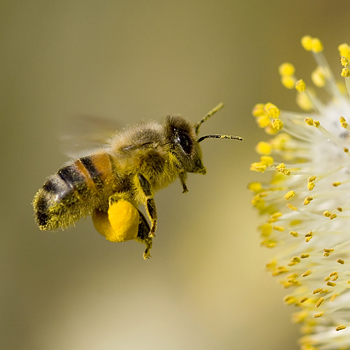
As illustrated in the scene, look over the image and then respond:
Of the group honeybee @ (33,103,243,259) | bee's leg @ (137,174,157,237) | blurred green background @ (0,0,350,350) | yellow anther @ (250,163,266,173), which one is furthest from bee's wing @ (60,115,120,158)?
blurred green background @ (0,0,350,350)

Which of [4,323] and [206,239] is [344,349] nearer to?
[206,239]

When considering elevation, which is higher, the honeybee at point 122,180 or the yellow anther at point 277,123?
the yellow anther at point 277,123

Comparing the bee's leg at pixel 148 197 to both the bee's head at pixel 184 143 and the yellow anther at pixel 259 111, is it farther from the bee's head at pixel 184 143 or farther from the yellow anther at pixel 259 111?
the yellow anther at pixel 259 111

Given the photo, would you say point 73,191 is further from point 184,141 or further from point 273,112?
point 273,112

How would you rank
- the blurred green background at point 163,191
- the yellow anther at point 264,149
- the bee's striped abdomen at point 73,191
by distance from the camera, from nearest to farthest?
the bee's striped abdomen at point 73,191
the yellow anther at point 264,149
the blurred green background at point 163,191

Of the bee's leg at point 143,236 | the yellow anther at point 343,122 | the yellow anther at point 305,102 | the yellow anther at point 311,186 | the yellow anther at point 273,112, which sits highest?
the yellow anther at point 305,102

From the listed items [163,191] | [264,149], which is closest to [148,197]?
[264,149]

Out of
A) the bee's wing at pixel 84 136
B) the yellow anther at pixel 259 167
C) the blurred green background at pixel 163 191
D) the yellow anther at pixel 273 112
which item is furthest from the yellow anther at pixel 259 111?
the blurred green background at pixel 163 191
